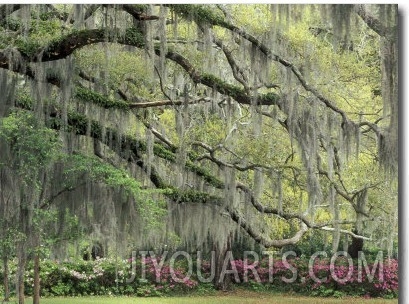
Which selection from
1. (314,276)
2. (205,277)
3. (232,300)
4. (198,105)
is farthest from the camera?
(205,277)

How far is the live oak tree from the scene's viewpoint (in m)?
6.67

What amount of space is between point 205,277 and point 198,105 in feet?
15.2

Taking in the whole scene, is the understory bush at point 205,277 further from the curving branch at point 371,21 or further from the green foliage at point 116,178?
the curving branch at point 371,21

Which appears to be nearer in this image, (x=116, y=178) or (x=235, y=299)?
(x=116, y=178)

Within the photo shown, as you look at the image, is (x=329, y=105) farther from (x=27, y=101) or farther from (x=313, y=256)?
(x=313, y=256)

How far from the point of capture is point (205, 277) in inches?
541

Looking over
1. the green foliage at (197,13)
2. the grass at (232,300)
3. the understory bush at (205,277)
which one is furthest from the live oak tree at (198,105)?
the understory bush at (205,277)

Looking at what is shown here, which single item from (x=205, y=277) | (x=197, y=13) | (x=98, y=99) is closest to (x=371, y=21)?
(x=197, y=13)

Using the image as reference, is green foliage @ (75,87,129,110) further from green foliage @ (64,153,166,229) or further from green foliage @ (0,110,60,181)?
green foliage @ (64,153,166,229)

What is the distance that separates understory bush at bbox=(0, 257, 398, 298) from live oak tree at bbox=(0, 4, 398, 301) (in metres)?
2.27

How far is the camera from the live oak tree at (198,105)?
667 cm

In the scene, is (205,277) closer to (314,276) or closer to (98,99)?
(314,276)

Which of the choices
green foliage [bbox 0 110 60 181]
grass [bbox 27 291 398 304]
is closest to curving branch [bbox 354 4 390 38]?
green foliage [bbox 0 110 60 181]

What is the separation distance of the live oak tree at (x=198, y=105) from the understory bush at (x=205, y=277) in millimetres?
2275
